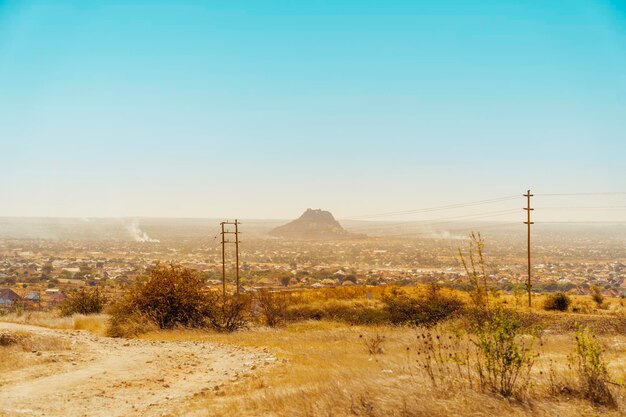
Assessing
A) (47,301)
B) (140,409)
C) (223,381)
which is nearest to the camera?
(140,409)

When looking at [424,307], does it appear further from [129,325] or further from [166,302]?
[129,325]

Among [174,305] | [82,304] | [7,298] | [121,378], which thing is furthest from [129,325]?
[7,298]

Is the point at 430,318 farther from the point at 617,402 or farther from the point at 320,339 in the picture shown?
the point at 617,402

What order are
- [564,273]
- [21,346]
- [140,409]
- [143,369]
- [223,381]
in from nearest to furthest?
[140,409], [223,381], [143,369], [21,346], [564,273]

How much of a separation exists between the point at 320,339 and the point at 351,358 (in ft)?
17.7

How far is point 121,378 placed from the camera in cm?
1195

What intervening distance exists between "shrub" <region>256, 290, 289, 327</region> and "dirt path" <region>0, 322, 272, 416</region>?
9923 mm

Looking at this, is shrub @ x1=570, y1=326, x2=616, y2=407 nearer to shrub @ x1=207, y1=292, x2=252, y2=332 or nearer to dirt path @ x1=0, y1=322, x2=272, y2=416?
dirt path @ x1=0, y1=322, x2=272, y2=416

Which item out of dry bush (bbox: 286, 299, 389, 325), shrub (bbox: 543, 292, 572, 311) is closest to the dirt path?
dry bush (bbox: 286, 299, 389, 325)

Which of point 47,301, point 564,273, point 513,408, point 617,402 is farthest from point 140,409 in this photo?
point 564,273

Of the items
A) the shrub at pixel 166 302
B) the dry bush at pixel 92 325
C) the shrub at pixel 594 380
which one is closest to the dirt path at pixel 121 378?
the dry bush at pixel 92 325

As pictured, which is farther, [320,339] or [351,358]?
[320,339]

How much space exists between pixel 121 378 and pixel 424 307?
2032cm

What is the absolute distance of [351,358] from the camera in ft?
47.4
